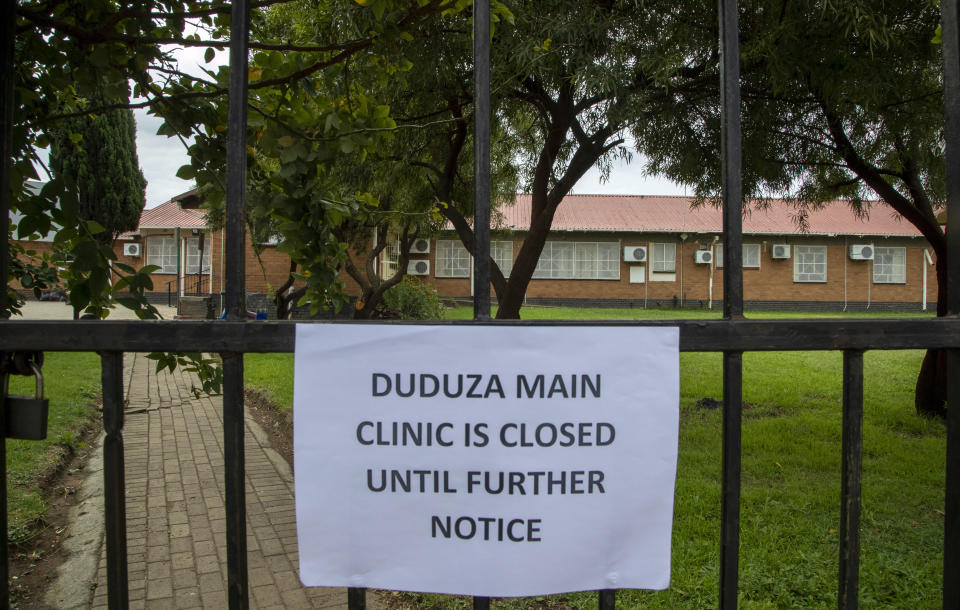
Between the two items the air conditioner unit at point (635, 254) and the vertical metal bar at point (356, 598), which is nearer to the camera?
the vertical metal bar at point (356, 598)

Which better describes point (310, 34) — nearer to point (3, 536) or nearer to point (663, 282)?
point (3, 536)

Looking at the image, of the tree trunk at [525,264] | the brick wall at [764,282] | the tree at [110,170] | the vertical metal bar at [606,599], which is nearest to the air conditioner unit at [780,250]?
the brick wall at [764,282]

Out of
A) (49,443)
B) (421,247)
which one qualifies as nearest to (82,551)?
(49,443)

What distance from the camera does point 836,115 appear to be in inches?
224

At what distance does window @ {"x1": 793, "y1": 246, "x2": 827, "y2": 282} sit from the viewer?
1105 inches

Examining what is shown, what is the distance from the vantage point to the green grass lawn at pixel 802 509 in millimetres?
3039

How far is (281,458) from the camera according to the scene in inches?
217

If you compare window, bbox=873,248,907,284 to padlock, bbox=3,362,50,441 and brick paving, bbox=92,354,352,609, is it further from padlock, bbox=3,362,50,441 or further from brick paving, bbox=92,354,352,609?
padlock, bbox=3,362,50,441

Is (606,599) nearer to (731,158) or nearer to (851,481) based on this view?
(851,481)

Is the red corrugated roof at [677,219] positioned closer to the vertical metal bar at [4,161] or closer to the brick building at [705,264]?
the brick building at [705,264]

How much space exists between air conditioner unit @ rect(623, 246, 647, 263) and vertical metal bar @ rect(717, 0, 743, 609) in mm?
26849

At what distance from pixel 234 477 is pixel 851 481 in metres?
1.22

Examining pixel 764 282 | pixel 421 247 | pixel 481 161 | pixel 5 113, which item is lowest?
pixel 481 161

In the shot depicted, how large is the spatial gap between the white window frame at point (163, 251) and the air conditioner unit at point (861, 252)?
29.2m
